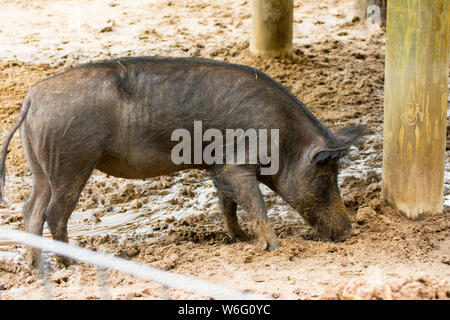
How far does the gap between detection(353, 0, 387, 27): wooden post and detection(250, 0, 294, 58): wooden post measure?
2071 mm

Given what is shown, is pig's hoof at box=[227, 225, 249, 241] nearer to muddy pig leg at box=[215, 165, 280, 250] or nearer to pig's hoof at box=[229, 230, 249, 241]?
pig's hoof at box=[229, 230, 249, 241]

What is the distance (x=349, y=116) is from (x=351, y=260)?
141 inches

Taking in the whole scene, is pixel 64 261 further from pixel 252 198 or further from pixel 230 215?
pixel 252 198

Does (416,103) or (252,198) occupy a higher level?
(416,103)

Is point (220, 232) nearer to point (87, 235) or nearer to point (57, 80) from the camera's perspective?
point (87, 235)

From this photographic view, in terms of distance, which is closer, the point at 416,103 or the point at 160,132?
the point at 160,132

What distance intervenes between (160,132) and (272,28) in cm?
459

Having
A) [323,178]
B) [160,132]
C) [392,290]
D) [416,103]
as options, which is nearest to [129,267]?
[160,132]

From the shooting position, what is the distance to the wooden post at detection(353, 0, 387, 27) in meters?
11.0

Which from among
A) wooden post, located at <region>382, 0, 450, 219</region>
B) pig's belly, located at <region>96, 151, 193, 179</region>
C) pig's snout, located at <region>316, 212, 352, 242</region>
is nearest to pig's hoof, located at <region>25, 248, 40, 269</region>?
pig's belly, located at <region>96, 151, 193, 179</region>

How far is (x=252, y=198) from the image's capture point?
17.7ft

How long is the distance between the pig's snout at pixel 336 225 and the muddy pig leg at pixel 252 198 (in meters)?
0.51

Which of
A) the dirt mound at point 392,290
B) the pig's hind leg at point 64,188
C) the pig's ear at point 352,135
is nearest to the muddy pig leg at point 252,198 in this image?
the pig's ear at point 352,135
